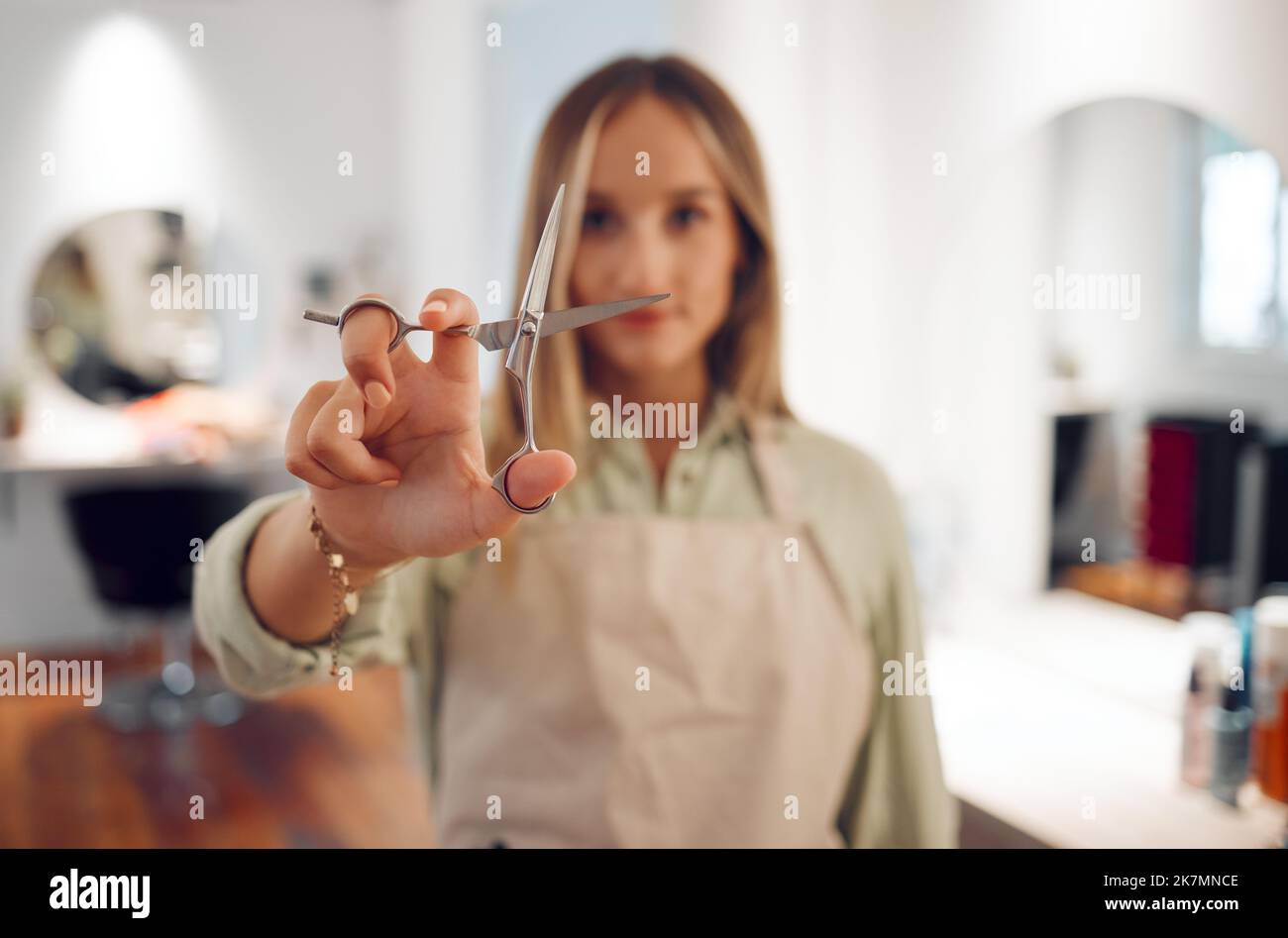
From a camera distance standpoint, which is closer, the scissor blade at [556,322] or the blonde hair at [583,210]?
the scissor blade at [556,322]

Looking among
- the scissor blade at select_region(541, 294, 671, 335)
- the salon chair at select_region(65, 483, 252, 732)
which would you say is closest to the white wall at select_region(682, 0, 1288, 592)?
the scissor blade at select_region(541, 294, 671, 335)

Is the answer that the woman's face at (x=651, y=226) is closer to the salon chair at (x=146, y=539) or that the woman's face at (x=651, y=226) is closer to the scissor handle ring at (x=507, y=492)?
the scissor handle ring at (x=507, y=492)

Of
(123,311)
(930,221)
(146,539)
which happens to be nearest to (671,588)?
(930,221)

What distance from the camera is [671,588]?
2.56ft

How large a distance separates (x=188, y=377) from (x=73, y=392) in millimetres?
272

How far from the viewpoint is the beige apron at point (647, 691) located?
75 centimetres

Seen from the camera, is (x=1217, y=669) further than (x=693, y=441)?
Yes

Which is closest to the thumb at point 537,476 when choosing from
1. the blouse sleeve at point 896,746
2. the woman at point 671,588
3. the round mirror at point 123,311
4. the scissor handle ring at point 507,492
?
the scissor handle ring at point 507,492

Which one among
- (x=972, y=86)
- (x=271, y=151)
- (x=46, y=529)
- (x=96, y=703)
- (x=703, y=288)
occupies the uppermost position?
(x=271, y=151)

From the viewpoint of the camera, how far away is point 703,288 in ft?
2.55

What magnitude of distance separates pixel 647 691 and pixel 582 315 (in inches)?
14.3

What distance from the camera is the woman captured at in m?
0.76
